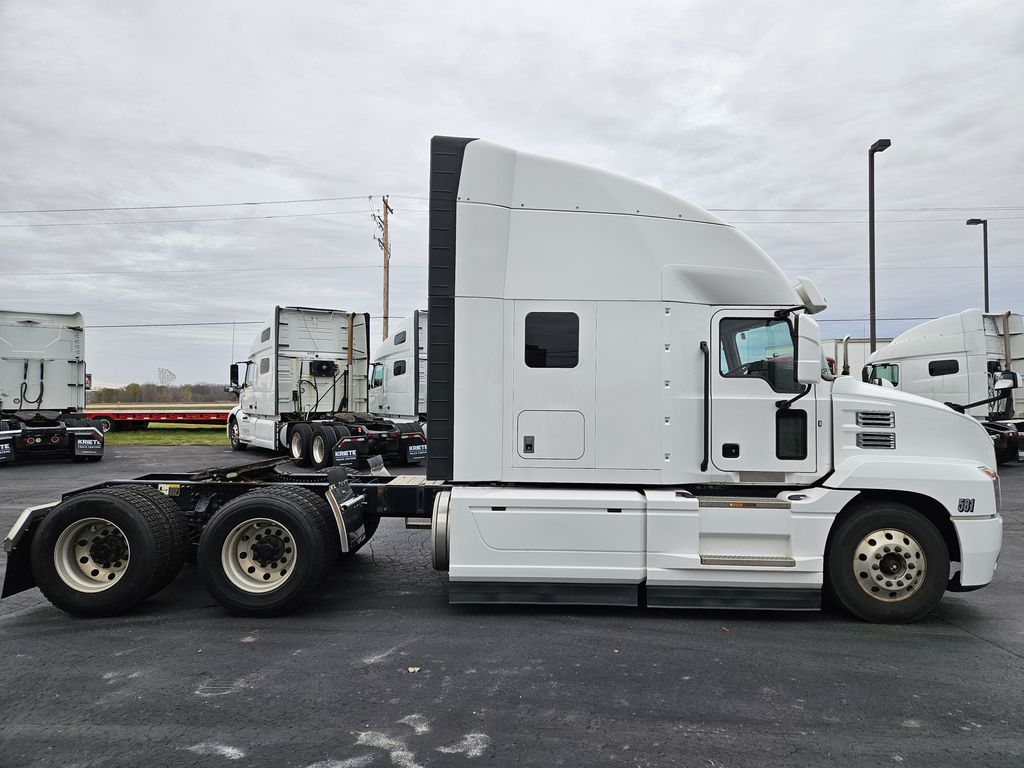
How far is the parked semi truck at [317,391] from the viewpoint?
15.8m

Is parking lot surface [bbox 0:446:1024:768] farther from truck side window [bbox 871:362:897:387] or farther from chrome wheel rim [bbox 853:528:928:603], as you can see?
truck side window [bbox 871:362:897:387]

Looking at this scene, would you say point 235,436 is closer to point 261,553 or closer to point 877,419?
point 261,553

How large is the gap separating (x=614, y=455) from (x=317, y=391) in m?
13.4

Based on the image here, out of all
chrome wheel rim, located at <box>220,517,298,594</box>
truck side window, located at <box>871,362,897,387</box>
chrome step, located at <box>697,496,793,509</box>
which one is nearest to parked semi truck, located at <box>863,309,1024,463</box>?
truck side window, located at <box>871,362,897,387</box>

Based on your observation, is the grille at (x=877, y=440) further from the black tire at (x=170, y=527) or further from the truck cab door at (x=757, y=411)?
the black tire at (x=170, y=527)

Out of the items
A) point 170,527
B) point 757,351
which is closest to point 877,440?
point 757,351

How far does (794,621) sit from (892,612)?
72 centimetres

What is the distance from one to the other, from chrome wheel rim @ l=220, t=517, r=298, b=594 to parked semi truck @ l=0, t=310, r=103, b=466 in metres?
14.8

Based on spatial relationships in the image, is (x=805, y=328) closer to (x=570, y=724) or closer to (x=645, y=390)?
(x=645, y=390)

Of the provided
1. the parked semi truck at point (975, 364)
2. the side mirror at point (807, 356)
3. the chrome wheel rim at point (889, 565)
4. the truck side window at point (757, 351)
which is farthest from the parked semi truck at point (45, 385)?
the parked semi truck at point (975, 364)

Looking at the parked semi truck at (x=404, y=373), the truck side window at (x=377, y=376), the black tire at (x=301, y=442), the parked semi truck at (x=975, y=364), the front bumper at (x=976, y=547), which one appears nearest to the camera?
the front bumper at (x=976, y=547)

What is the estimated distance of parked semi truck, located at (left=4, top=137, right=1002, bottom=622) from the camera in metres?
5.03

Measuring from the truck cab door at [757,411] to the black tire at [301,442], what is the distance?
40.7ft

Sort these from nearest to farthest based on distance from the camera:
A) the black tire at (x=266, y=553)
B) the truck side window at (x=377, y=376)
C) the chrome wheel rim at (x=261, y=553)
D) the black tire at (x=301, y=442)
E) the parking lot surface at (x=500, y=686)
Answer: the parking lot surface at (x=500, y=686), the black tire at (x=266, y=553), the chrome wheel rim at (x=261, y=553), the black tire at (x=301, y=442), the truck side window at (x=377, y=376)
